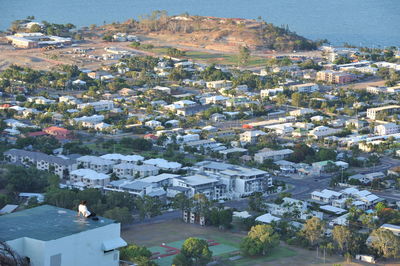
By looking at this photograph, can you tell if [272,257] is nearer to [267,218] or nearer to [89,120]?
[267,218]

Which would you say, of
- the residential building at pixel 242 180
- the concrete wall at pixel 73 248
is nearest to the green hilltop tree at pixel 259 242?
the residential building at pixel 242 180

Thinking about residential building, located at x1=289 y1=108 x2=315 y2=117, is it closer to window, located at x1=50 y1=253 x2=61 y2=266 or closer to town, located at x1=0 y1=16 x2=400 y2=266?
town, located at x1=0 y1=16 x2=400 y2=266

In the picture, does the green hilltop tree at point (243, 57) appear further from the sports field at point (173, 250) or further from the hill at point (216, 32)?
the sports field at point (173, 250)

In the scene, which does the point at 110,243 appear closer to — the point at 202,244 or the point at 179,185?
the point at 202,244

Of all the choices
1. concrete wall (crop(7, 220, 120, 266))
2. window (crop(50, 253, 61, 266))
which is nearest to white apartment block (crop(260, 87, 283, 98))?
concrete wall (crop(7, 220, 120, 266))

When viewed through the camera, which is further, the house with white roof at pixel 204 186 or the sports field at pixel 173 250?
the house with white roof at pixel 204 186

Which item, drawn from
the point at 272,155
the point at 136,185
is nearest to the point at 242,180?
the point at 136,185
